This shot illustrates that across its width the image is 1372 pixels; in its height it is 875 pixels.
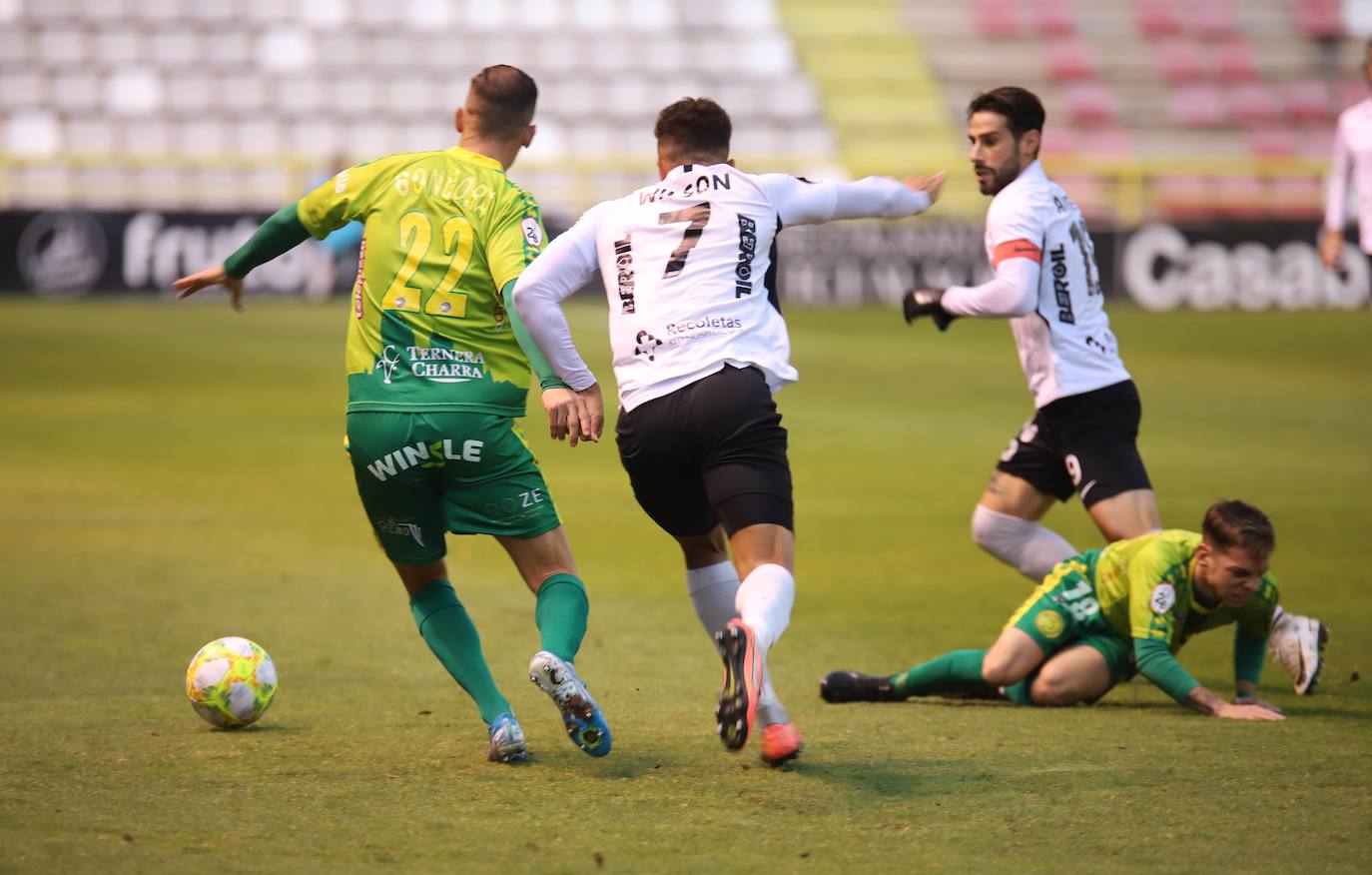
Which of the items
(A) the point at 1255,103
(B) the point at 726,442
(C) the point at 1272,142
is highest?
(A) the point at 1255,103

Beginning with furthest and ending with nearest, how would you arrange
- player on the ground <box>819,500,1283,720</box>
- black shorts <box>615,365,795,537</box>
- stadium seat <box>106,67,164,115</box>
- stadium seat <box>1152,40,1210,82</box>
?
1. stadium seat <box>1152,40,1210,82</box>
2. stadium seat <box>106,67,164,115</box>
3. player on the ground <box>819,500,1283,720</box>
4. black shorts <box>615,365,795,537</box>

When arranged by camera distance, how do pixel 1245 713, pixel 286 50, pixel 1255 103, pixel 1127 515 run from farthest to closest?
pixel 1255 103 < pixel 286 50 < pixel 1127 515 < pixel 1245 713

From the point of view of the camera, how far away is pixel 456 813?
4.46m

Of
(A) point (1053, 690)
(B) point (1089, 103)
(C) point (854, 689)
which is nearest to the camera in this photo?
(A) point (1053, 690)

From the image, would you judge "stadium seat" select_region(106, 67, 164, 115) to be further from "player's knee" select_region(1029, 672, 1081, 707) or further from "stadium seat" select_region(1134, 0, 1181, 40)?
"player's knee" select_region(1029, 672, 1081, 707)

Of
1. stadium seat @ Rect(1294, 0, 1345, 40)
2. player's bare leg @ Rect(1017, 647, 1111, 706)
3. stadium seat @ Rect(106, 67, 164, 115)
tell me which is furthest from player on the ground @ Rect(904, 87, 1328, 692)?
stadium seat @ Rect(1294, 0, 1345, 40)

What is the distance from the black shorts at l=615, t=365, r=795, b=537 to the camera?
191 inches

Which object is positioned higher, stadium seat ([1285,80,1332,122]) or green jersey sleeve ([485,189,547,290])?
stadium seat ([1285,80,1332,122])

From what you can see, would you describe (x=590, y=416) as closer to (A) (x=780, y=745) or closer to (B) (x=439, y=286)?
(B) (x=439, y=286)

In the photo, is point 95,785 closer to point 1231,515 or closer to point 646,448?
point 646,448

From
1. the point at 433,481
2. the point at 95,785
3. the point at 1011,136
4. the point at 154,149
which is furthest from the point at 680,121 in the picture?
the point at 154,149

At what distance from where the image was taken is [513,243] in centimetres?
512

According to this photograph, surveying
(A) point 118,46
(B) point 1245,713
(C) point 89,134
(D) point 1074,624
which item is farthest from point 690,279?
(A) point 118,46

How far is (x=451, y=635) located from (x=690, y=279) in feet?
4.60
